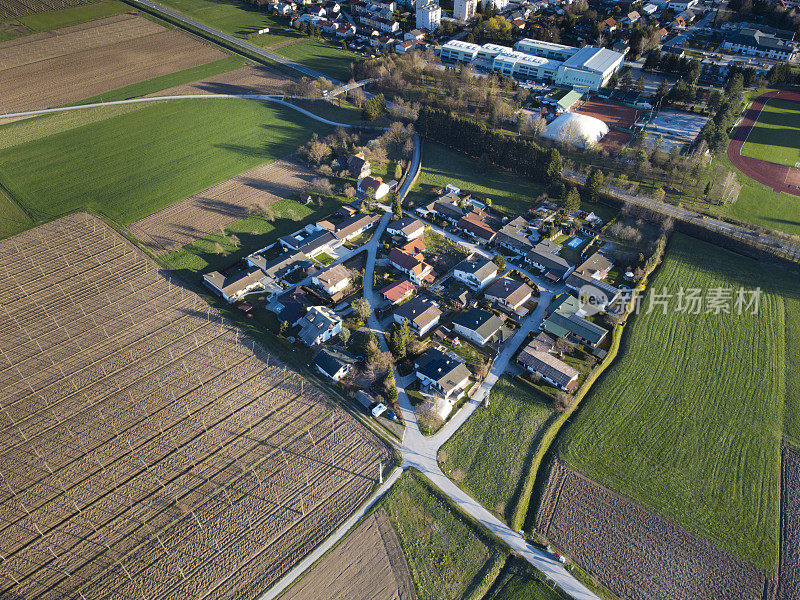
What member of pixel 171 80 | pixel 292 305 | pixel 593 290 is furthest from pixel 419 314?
pixel 171 80

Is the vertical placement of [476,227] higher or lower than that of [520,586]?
higher

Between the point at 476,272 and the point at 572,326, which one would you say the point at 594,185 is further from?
the point at 572,326

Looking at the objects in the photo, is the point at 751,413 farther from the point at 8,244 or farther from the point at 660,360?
the point at 8,244

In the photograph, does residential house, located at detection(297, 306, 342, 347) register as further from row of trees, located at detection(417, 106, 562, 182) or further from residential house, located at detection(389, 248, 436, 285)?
row of trees, located at detection(417, 106, 562, 182)

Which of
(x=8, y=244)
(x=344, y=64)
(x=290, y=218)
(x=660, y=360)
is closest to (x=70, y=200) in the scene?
(x=8, y=244)

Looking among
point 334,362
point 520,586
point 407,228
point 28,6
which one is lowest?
point 520,586

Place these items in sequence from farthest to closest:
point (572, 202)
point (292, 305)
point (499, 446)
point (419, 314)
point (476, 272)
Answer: point (572, 202)
point (476, 272)
point (292, 305)
point (419, 314)
point (499, 446)

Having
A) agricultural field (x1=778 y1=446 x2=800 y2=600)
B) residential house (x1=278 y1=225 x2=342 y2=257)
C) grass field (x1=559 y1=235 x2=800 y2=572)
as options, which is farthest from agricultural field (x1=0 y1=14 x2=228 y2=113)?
agricultural field (x1=778 y1=446 x2=800 y2=600)
